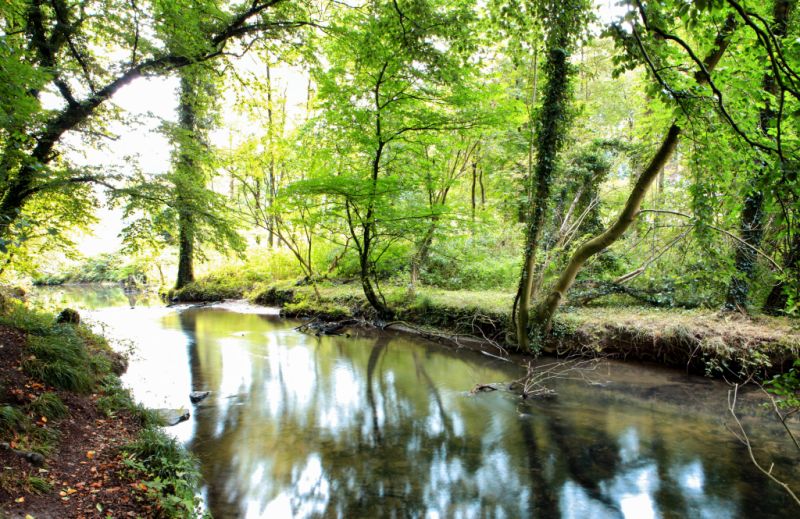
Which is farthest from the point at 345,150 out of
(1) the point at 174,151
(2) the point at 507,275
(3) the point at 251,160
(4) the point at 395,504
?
(4) the point at 395,504

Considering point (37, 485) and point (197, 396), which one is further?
point (197, 396)

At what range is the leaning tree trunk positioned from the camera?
17.9 ft

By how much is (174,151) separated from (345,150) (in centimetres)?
442

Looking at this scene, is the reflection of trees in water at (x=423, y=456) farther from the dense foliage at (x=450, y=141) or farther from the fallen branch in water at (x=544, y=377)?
the dense foliage at (x=450, y=141)

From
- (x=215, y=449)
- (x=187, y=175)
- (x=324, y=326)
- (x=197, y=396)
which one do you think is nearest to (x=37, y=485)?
(x=215, y=449)

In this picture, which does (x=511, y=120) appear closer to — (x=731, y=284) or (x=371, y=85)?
(x=371, y=85)

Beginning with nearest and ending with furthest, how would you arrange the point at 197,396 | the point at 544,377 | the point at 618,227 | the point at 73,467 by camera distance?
the point at 73,467
the point at 197,396
the point at 618,227
the point at 544,377

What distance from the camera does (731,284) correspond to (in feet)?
28.1

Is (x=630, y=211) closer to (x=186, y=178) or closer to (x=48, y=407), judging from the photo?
(x=186, y=178)

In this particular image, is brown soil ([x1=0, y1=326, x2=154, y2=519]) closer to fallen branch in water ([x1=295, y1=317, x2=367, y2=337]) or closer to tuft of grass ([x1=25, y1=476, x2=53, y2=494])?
tuft of grass ([x1=25, y1=476, x2=53, y2=494])

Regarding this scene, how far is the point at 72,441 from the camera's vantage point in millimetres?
4145

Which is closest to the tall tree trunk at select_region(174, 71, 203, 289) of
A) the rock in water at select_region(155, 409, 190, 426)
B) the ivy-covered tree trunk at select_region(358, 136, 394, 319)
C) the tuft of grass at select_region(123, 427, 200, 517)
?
the rock in water at select_region(155, 409, 190, 426)

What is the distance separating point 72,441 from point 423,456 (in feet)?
12.7

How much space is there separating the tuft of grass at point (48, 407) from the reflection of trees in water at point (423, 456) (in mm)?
1577
